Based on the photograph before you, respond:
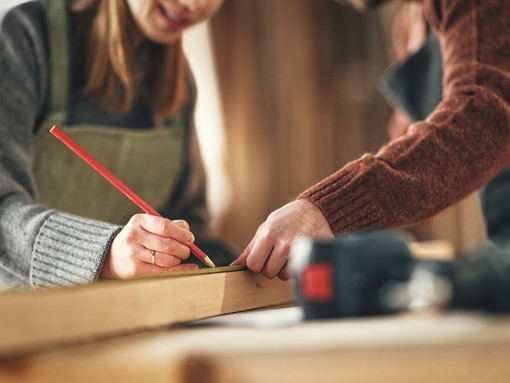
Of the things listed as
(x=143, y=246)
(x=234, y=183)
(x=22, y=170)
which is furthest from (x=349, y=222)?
(x=234, y=183)

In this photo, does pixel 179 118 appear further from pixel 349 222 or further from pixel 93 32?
pixel 349 222

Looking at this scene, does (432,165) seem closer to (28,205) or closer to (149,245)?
(149,245)

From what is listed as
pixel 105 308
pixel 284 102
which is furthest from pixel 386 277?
pixel 284 102

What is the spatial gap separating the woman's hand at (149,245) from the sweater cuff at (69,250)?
0.8 inches

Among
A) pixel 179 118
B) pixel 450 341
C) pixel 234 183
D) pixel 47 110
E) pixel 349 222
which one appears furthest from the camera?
pixel 234 183

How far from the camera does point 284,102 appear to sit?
2191 millimetres

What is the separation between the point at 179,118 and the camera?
3.81 feet

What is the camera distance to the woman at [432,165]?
59 cm

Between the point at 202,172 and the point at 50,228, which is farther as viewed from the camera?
the point at 202,172

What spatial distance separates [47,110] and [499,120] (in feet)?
2.10

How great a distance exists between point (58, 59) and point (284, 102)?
4.31 feet

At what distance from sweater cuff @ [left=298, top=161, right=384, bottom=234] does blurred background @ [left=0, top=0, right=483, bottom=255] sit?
1.42 metres

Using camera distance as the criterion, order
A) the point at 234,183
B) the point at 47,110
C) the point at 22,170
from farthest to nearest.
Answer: the point at 234,183 → the point at 47,110 → the point at 22,170

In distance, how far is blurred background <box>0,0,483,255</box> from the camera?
6.86 feet
